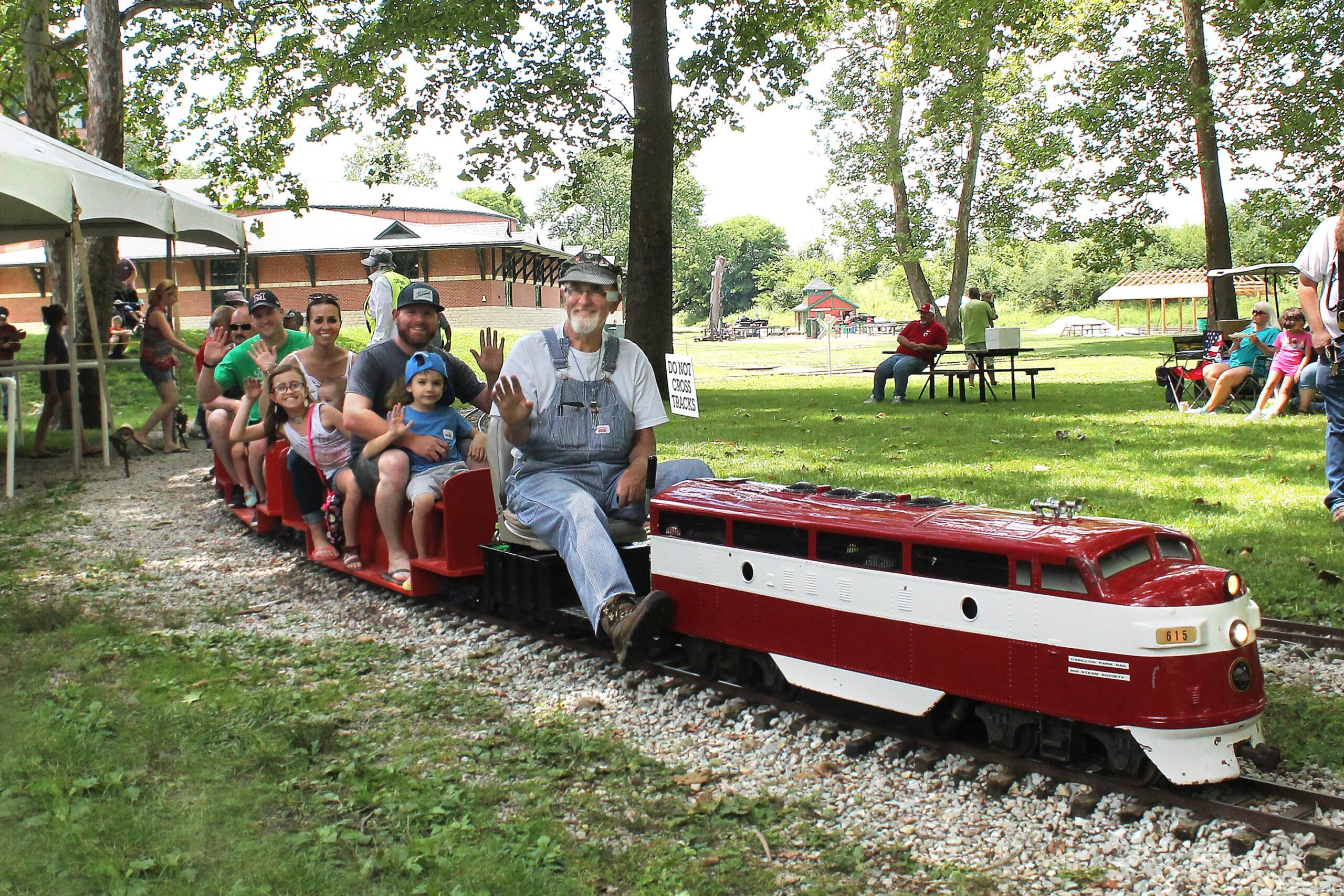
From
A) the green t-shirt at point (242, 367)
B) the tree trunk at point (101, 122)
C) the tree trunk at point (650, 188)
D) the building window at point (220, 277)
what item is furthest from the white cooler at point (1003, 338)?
the building window at point (220, 277)

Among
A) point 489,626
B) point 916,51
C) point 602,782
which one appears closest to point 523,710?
point 602,782

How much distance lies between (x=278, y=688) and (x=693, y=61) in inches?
680

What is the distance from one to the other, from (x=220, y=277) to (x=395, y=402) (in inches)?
1998

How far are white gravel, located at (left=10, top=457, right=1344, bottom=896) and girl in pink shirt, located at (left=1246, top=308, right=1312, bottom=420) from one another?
30.7 feet

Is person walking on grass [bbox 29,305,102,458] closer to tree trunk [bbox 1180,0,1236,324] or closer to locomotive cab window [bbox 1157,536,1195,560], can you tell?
locomotive cab window [bbox 1157,536,1195,560]

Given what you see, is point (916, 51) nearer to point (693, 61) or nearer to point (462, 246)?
point (693, 61)

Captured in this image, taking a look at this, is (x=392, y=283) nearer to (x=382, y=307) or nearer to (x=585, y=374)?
(x=382, y=307)

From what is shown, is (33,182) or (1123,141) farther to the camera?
(1123,141)

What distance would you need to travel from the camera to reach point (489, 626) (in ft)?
21.9

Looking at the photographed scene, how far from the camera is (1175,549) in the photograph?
4297 millimetres

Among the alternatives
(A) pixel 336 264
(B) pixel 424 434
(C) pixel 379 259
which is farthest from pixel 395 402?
(A) pixel 336 264

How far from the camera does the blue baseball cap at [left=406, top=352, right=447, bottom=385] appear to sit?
7.09 m

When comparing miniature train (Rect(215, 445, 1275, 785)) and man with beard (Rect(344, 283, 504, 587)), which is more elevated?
man with beard (Rect(344, 283, 504, 587))

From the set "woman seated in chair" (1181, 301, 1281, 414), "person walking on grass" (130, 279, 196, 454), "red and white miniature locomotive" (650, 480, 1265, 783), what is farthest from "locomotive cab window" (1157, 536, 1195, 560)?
"person walking on grass" (130, 279, 196, 454)
